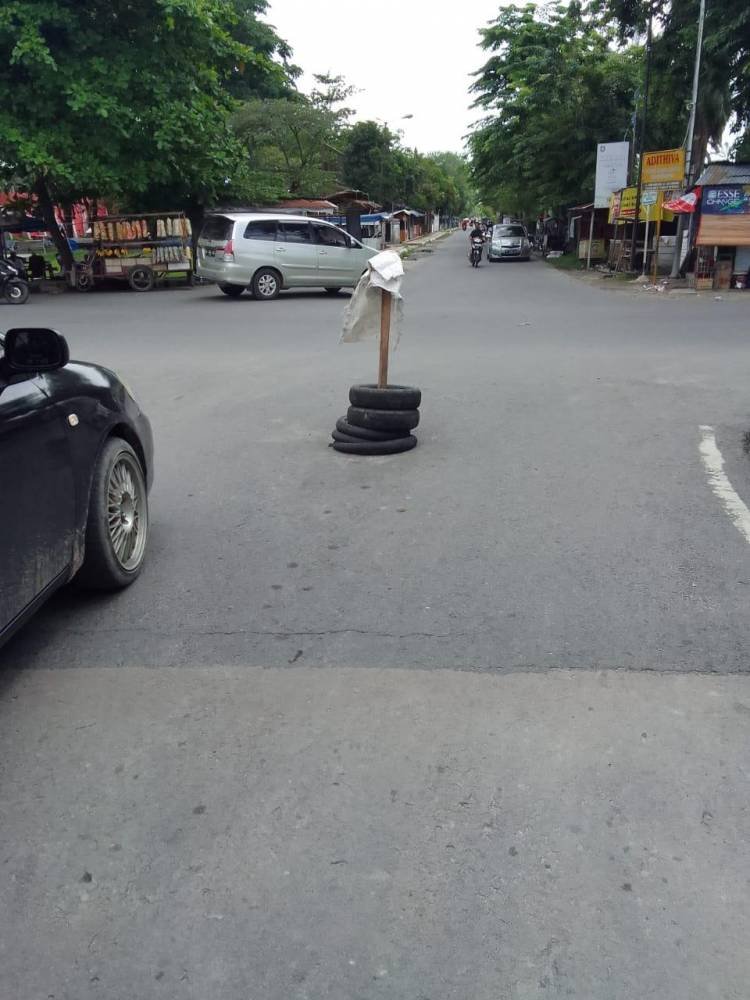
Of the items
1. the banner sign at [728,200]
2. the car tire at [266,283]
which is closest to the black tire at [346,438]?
the car tire at [266,283]

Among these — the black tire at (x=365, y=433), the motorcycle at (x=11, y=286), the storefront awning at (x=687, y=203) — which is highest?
the storefront awning at (x=687, y=203)

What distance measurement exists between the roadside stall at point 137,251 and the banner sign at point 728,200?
1404 centimetres

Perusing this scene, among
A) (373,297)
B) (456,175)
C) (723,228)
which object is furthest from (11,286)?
(456,175)

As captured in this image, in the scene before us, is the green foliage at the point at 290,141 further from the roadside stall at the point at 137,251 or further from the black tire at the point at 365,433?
the black tire at the point at 365,433

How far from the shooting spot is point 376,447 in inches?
265

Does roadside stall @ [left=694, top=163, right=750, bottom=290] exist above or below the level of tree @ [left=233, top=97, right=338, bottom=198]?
below

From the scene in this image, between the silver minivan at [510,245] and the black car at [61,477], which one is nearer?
the black car at [61,477]

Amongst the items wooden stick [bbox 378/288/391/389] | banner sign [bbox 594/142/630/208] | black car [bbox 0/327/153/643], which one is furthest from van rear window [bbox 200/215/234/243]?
banner sign [bbox 594/142/630/208]

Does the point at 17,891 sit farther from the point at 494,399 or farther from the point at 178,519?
the point at 494,399

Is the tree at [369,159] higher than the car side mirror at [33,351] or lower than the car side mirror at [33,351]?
higher

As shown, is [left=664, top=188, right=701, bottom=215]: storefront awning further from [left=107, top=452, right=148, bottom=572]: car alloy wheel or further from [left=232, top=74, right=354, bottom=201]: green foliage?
[left=107, top=452, right=148, bottom=572]: car alloy wheel

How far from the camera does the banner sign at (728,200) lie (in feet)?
71.4

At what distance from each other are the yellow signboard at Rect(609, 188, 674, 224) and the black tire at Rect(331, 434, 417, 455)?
817 inches

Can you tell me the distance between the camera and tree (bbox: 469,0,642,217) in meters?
36.3
